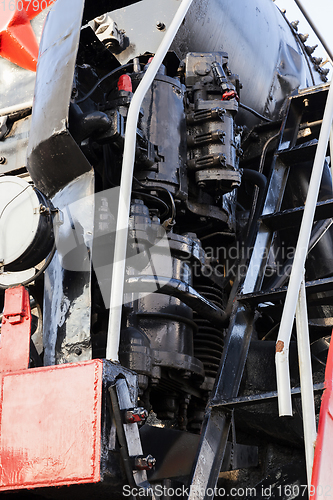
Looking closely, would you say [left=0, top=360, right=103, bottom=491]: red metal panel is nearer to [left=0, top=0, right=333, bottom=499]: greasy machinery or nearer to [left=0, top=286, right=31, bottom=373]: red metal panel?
[left=0, top=0, right=333, bottom=499]: greasy machinery

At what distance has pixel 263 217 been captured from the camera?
275 cm

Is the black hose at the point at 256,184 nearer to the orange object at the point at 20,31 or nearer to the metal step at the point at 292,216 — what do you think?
the metal step at the point at 292,216

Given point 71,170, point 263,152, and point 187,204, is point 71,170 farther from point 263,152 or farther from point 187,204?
point 263,152

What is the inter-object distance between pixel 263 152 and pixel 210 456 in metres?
2.17

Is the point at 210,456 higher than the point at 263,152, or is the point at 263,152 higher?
the point at 263,152

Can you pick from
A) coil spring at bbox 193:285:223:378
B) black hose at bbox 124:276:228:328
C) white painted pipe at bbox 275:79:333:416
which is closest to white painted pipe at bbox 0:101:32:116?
black hose at bbox 124:276:228:328

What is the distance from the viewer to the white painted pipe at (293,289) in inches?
58.8

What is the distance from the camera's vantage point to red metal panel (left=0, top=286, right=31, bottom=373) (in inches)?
74.5

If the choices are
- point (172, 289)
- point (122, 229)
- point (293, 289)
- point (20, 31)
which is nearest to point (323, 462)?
point (293, 289)

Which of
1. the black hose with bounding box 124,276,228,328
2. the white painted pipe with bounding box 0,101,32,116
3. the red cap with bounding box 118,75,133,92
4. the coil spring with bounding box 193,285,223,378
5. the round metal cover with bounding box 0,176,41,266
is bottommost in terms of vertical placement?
the coil spring with bounding box 193,285,223,378

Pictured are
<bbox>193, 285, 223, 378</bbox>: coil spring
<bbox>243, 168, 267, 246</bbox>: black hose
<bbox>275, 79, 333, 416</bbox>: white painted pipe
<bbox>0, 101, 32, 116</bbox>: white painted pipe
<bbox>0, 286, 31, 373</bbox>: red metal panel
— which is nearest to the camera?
<bbox>275, 79, 333, 416</bbox>: white painted pipe

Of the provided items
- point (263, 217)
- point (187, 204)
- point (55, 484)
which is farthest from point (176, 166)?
point (55, 484)

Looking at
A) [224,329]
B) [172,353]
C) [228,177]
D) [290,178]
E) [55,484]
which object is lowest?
[55,484]

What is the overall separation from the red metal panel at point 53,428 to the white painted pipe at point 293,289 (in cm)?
51
